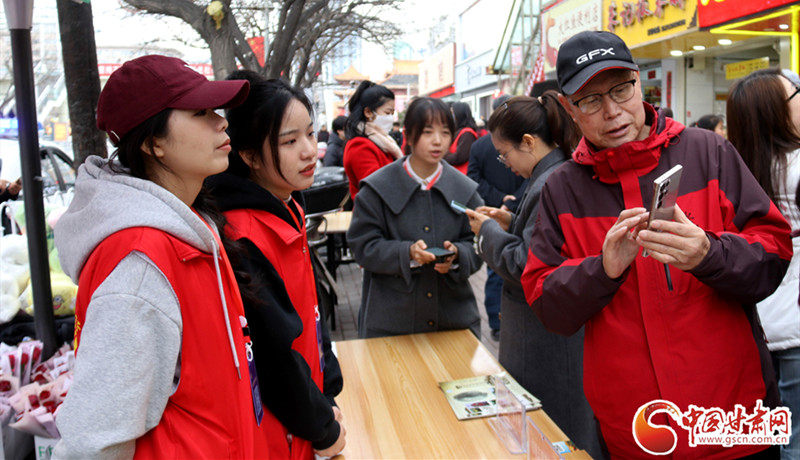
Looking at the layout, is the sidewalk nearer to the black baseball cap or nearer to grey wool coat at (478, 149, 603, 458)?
grey wool coat at (478, 149, 603, 458)

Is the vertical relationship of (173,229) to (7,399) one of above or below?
above

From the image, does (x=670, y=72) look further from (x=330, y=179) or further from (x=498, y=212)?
(x=498, y=212)

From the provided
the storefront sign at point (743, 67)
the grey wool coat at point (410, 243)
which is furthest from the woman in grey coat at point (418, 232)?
the storefront sign at point (743, 67)

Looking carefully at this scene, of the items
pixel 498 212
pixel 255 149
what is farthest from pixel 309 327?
pixel 498 212

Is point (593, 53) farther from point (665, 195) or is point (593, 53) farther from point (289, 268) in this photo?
point (289, 268)

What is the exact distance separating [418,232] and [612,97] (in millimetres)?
1336

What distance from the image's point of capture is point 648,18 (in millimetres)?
8547

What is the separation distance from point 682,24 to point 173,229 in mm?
8396

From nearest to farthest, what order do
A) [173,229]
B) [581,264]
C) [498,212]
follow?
1. [173,229]
2. [581,264]
3. [498,212]

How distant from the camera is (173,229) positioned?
1093 mm

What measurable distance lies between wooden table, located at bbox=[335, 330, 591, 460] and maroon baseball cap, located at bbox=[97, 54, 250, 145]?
3.89 feet

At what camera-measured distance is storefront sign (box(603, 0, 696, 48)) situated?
25.2 ft

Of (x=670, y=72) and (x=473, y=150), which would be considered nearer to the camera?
(x=473, y=150)

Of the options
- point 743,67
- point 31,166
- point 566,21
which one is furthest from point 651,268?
point 566,21
